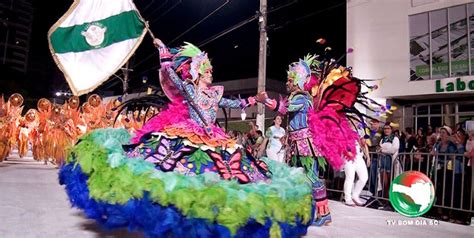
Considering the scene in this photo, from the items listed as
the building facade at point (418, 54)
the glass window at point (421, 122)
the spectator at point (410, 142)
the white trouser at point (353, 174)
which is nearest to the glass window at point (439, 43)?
the building facade at point (418, 54)

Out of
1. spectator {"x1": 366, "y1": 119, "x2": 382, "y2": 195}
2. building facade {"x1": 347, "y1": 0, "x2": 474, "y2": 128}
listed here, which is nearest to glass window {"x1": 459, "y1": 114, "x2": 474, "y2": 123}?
building facade {"x1": 347, "y1": 0, "x2": 474, "y2": 128}

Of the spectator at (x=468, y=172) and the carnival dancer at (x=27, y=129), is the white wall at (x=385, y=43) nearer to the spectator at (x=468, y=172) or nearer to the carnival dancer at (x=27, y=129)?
the spectator at (x=468, y=172)

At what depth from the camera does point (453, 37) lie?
473 inches

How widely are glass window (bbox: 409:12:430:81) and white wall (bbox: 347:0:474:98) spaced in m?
0.15

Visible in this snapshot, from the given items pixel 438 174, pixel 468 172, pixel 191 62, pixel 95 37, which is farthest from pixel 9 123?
pixel 468 172

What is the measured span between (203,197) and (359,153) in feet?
13.9

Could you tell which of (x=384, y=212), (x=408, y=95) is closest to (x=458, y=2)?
(x=408, y=95)

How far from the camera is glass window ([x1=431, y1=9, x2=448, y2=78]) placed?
12.1 metres

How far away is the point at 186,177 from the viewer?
261cm

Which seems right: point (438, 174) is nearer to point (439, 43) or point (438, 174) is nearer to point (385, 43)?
point (439, 43)

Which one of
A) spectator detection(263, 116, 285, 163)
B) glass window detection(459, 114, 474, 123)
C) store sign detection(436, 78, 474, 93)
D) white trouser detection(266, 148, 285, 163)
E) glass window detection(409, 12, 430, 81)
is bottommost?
white trouser detection(266, 148, 285, 163)

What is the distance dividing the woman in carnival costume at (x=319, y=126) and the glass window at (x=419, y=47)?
9.40 m

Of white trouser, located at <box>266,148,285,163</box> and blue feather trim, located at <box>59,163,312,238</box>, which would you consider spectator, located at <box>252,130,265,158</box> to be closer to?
white trouser, located at <box>266,148,285,163</box>

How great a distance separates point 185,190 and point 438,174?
5057 mm
